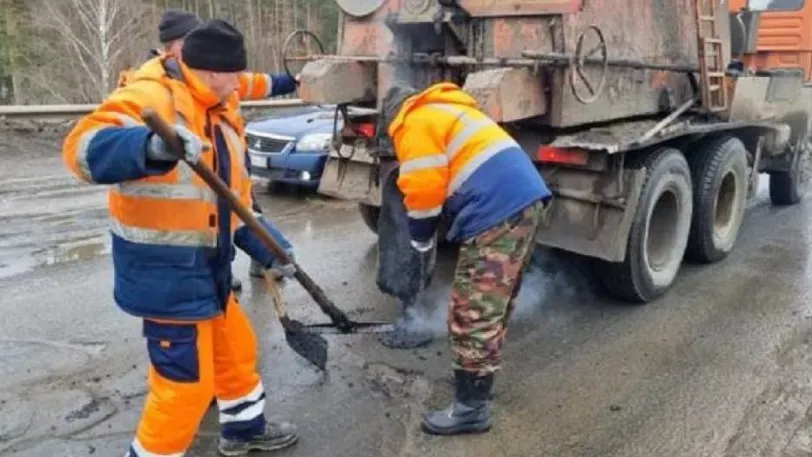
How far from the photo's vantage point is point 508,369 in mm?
4293

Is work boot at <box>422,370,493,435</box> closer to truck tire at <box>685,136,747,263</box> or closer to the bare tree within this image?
truck tire at <box>685,136,747,263</box>

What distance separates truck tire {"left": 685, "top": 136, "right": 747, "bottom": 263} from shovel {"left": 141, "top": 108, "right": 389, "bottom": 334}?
291cm

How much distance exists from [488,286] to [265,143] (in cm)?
586

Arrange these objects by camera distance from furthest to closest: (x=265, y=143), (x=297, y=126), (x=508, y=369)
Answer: (x=297, y=126) → (x=265, y=143) → (x=508, y=369)

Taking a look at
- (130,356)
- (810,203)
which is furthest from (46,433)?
(810,203)

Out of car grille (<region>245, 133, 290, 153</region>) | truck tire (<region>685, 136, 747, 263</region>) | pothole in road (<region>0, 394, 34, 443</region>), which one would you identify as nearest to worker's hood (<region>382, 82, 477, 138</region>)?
pothole in road (<region>0, 394, 34, 443</region>)

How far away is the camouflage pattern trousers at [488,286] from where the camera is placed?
3.51m

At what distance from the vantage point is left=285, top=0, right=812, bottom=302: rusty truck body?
467cm

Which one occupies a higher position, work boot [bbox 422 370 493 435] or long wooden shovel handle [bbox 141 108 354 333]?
long wooden shovel handle [bbox 141 108 354 333]

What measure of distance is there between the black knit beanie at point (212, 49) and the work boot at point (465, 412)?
172 centimetres

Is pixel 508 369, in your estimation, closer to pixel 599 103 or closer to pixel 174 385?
pixel 599 103

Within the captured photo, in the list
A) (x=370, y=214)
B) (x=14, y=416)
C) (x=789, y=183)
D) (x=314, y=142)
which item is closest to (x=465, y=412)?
(x=14, y=416)

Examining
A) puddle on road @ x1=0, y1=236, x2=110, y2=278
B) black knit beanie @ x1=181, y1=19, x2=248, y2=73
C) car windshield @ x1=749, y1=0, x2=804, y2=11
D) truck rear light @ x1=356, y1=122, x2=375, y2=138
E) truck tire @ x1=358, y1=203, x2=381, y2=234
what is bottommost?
puddle on road @ x1=0, y1=236, x2=110, y2=278

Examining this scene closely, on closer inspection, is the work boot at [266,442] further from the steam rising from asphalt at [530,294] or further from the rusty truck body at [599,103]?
the rusty truck body at [599,103]
